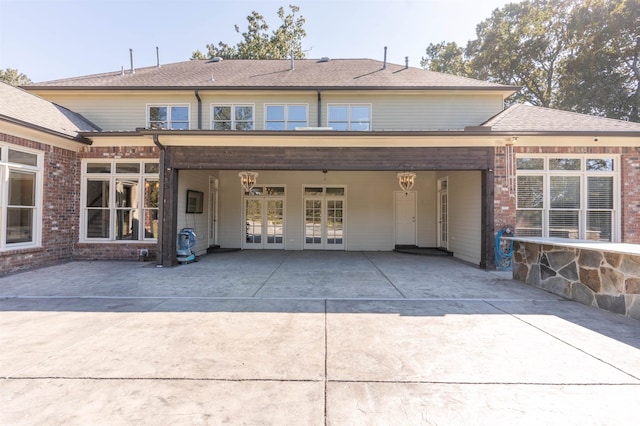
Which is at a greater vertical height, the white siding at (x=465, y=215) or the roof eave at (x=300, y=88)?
the roof eave at (x=300, y=88)

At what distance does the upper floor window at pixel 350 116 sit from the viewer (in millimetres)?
10961

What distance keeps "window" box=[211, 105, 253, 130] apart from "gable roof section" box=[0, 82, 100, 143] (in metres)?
3.96

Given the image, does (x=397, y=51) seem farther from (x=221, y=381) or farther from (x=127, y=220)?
(x=221, y=381)

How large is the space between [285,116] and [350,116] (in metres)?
2.37

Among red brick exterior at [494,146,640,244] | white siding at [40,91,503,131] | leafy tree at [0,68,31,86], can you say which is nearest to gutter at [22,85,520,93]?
white siding at [40,91,503,131]

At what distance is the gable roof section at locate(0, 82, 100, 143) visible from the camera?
6.96m

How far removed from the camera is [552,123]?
27.4 feet

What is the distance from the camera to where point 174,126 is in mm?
11000

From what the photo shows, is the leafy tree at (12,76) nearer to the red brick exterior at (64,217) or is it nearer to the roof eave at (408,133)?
the red brick exterior at (64,217)

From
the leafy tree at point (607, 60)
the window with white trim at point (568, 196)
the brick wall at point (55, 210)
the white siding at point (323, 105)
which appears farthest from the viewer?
the leafy tree at point (607, 60)

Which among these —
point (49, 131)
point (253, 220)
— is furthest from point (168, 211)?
point (253, 220)

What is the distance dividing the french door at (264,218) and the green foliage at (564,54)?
1791 cm

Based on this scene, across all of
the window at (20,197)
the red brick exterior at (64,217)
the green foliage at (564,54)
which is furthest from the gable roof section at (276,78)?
the green foliage at (564,54)

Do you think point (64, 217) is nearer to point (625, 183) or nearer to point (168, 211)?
point (168, 211)
